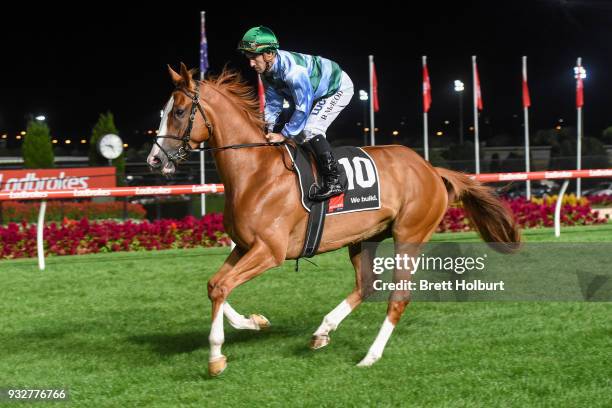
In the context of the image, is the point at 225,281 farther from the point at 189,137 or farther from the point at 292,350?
the point at 189,137

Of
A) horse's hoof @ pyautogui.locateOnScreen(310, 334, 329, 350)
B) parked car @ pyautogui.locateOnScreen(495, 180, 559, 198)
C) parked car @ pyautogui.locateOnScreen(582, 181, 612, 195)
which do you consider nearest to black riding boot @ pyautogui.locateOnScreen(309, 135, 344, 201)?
horse's hoof @ pyautogui.locateOnScreen(310, 334, 329, 350)

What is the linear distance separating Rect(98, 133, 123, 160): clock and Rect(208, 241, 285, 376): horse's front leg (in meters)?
15.7

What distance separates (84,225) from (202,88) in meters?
6.80

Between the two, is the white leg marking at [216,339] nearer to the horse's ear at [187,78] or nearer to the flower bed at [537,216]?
the horse's ear at [187,78]

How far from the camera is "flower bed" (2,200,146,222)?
1991 cm

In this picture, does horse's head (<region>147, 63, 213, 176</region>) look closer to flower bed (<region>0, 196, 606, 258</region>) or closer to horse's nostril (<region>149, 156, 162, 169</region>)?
horse's nostril (<region>149, 156, 162, 169</region>)

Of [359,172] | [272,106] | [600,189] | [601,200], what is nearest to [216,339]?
[359,172]

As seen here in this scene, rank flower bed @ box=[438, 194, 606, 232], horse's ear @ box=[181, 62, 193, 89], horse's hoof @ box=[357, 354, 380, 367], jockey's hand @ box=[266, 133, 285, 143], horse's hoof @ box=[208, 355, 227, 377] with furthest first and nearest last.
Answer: flower bed @ box=[438, 194, 606, 232] → jockey's hand @ box=[266, 133, 285, 143] → horse's ear @ box=[181, 62, 193, 89] → horse's hoof @ box=[357, 354, 380, 367] → horse's hoof @ box=[208, 355, 227, 377]

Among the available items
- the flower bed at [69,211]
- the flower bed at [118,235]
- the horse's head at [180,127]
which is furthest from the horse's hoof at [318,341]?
the flower bed at [69,211]

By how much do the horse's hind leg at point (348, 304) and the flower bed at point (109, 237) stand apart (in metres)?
6.10

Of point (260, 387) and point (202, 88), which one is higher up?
point (202, 88)

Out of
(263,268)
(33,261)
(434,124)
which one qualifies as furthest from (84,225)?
(434,124)

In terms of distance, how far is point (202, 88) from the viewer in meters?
4.96

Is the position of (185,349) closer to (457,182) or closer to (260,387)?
(260,387)
